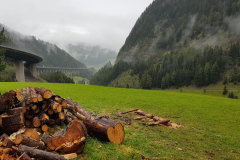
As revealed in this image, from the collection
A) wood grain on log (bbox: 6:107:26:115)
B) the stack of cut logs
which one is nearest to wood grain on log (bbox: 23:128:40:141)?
the stack of cut logs

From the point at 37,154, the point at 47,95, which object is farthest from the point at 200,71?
the point at 37,154

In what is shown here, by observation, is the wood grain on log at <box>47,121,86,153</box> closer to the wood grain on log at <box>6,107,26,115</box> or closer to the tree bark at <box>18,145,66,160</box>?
the tree bark at <box>18,145,66,160</box>

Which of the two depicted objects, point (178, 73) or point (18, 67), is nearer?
point (18, 67)

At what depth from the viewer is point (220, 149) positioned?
27.7ft

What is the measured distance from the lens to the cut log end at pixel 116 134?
291 inches

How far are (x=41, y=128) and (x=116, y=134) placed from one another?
13.5ft

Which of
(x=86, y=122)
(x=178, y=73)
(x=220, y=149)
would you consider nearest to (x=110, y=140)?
(x=86, y=122)

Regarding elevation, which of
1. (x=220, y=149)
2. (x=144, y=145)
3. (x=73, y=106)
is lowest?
(x=220, y=149)

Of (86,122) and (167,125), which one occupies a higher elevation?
(86,122)

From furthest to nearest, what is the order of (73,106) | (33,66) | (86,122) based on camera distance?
(33,66) → (73,106) → (86,122)

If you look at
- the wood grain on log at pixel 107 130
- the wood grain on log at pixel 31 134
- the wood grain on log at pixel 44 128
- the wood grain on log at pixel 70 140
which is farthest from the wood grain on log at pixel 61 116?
the wood grain on log at pixel 70 140

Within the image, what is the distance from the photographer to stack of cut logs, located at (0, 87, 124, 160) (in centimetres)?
545

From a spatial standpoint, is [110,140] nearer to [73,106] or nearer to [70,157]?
[70,157]

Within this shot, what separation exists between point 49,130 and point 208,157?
26.9ft
